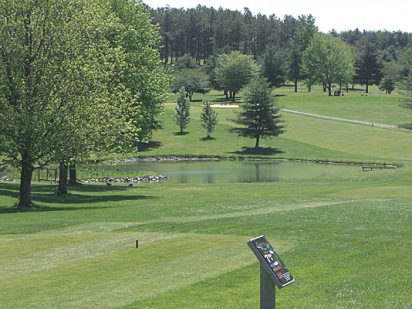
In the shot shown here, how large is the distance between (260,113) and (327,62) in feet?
233

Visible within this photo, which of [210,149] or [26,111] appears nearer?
[26,111]

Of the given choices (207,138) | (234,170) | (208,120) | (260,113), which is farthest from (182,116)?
(234,170)

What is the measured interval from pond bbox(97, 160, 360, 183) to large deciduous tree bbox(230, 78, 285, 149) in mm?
13089

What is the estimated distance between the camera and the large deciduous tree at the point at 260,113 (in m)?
97.5

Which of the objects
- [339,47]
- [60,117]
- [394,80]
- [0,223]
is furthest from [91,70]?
[394,80]

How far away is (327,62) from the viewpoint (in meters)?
163

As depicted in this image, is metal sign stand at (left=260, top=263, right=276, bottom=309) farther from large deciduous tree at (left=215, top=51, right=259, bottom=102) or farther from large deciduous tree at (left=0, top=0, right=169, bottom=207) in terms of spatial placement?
large deciduous tree at (left=215, top=51, right=259, bottom=102)

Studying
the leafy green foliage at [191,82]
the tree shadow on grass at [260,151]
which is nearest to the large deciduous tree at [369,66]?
the leafy green foliage at [191,82]

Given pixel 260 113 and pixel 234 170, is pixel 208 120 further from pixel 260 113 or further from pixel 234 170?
pixel 234 170

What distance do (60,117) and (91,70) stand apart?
366 centimetres

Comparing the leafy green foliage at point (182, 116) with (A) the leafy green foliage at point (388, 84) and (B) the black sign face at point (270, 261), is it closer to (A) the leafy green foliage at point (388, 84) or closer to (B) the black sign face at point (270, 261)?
(A) the leafy green foliage at point (388, 84)

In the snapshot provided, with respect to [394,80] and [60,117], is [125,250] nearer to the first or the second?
[60,117]

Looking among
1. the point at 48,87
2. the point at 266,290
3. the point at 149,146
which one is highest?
the point at 48,87

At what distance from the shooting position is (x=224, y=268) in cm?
1838
